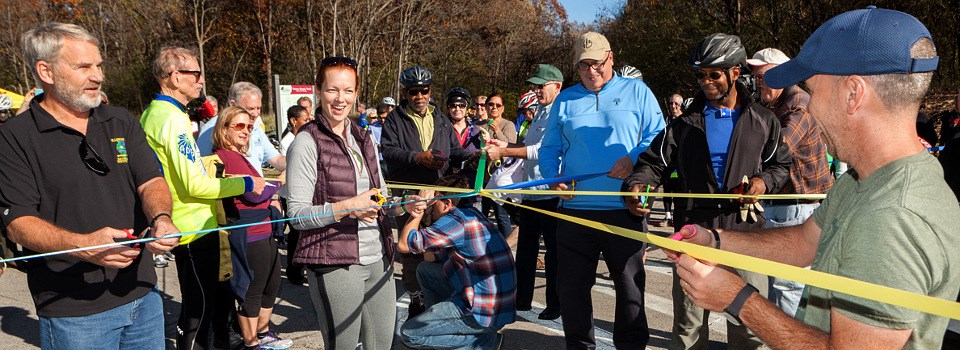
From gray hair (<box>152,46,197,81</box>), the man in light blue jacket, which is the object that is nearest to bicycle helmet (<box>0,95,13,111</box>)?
gray hair (<box>152,46,197,81</box>)

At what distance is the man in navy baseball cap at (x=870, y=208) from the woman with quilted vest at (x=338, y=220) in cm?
175

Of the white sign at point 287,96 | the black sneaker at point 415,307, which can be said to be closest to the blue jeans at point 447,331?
the black sneaker at point 415,307

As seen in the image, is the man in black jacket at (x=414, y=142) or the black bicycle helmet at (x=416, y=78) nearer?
the man in black jacket at (x=414, y=142)

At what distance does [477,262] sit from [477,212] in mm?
347

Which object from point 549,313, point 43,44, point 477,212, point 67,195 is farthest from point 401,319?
point 43,44

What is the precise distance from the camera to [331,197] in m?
3.19

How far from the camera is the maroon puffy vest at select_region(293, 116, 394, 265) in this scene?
122 inches

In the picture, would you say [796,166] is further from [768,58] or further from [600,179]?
[600,179]

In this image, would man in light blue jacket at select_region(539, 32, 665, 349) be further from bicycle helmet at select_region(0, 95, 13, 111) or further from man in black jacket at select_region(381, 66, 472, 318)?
bicycle helmet at select_region(0, 95, 13, 111)

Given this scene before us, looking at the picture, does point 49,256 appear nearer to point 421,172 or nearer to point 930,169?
point 930,169

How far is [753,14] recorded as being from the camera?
20078 mm

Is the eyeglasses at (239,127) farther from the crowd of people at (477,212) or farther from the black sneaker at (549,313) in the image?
the black sneaker at (549,313)

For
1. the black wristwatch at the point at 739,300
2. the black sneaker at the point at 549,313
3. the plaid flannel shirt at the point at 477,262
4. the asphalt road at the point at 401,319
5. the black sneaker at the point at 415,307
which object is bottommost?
the asphalt road at the point at 401,319

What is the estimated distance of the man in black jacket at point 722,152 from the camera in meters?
3.75
